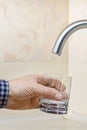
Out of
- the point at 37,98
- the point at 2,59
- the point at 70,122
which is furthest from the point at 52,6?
the point at 37,98

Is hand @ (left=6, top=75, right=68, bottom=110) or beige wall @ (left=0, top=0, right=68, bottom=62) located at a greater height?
beige wall @ (left=0, top=0, right=68, bottom=62)

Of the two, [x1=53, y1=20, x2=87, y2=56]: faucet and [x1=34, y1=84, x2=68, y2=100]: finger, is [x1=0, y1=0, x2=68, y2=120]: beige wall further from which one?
Answer: [x1=53, y1=20, x2=87, y2=56]: faucet

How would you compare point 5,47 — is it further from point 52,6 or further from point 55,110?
point 55,110

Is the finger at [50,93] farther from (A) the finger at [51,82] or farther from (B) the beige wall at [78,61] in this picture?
(B) the beige wall at [78,61]

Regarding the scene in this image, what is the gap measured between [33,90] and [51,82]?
5cm

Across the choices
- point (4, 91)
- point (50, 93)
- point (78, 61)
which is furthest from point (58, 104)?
point (78, 61)

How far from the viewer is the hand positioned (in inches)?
29.8

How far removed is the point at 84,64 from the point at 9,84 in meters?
0.54

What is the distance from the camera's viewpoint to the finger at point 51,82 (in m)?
0.76

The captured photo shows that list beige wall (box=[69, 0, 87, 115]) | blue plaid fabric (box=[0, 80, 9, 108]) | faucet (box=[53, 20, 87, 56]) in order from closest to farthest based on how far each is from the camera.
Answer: faucet (box=[53, 20, 87, 56])
blue plaid fabric (box=[0, 80, 9, 108])
beige wall (box=[69, 0, 87, 115])

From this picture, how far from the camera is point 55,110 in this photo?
2.49ft

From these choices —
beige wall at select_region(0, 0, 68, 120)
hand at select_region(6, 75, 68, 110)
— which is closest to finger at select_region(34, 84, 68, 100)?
hand at select_region(6, 75, 68, 110)

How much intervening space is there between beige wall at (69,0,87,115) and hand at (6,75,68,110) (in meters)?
0.44

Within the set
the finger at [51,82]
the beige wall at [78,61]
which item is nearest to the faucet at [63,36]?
the finger at [51,82]
